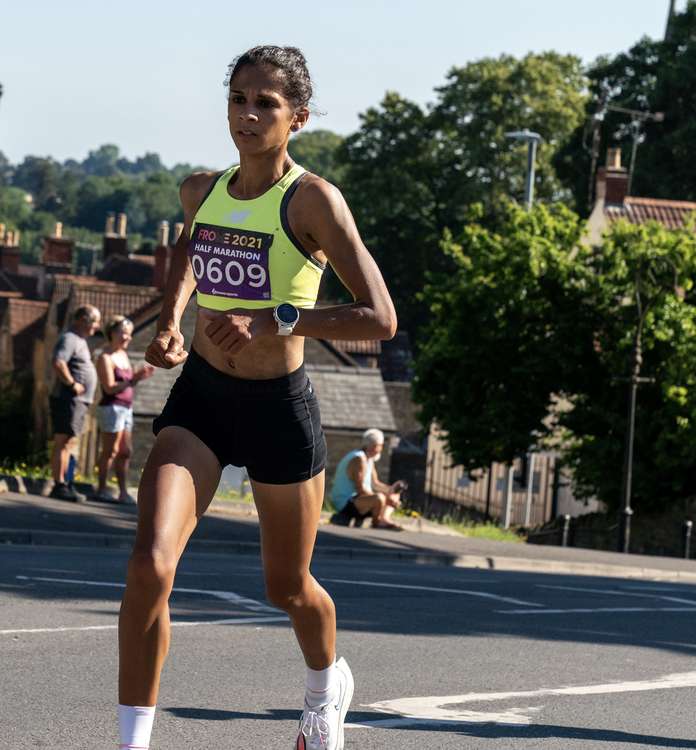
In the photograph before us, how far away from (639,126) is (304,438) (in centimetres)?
5819

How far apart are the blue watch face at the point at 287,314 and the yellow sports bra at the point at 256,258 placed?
112 mm

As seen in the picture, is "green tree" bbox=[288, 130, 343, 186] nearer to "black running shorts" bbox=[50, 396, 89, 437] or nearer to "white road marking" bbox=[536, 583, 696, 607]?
"black running shorts" bbox=[50, 396, 89, 437]

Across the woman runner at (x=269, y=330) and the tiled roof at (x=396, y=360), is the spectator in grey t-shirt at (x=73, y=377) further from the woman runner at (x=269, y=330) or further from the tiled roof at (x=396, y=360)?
the tiled roof at (x=396, y=360)

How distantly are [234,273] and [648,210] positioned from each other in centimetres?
4665

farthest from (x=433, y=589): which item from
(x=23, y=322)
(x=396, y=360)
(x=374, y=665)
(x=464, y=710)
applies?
(x=396, y=360)

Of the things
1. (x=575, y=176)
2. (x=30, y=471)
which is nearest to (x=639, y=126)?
(x=575, y=176)

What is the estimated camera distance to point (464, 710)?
23.1 ft

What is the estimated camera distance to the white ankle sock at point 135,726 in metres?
4.86

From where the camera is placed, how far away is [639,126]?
203 ft

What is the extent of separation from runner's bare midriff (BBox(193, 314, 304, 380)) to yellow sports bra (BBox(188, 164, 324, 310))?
12 centimetres

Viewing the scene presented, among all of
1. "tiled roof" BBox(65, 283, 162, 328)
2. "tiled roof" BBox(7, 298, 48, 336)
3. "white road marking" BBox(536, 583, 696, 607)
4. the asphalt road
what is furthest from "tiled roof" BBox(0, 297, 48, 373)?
the asphalt road

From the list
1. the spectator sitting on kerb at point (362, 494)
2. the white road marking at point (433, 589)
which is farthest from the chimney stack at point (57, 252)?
the white road marking at point (433, 589)

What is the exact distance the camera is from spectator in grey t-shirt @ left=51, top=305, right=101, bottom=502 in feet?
53.0

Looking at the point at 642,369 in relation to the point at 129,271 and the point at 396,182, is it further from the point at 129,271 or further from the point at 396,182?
the point at 129,271
